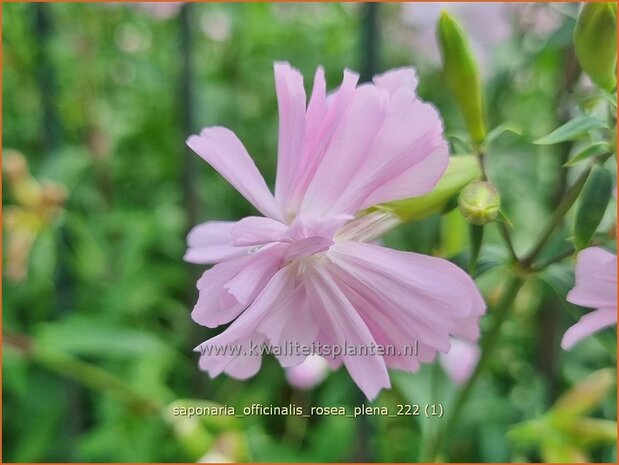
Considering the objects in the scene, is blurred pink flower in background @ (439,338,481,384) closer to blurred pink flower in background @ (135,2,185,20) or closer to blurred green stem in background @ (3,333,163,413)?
blurred green stem in background @ (3,333,163,413)

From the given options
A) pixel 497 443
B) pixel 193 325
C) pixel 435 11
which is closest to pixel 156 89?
pixel 193 325

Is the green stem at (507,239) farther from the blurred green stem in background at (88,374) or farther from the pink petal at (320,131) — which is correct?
the blurred green stem in background at (88,374)

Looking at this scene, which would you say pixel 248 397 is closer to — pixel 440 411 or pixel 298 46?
pixel 440 411

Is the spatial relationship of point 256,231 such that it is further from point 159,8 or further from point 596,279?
point 159,8

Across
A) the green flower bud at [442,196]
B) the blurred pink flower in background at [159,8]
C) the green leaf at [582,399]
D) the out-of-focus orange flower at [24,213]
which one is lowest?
the green leaf at [582,399]

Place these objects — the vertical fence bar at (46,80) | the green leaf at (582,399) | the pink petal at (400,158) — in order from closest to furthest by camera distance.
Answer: the pink petal at (400,158) < the green leaf at (582,399) < the vertical fence bar at (46,80)

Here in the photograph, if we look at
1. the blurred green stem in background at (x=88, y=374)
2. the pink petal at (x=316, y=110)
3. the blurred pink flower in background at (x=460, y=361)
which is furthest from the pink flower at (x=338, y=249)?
the blurred green stem in background at (x=88, y=374)

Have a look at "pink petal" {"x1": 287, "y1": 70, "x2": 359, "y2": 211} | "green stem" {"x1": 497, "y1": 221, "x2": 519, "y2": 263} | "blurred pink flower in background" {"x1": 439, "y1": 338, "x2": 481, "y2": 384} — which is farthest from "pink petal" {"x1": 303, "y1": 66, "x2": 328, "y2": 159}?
"blurred pink flower in background" {"x1": 439, "y1": 338, "x2": 481, "y2": 384}
